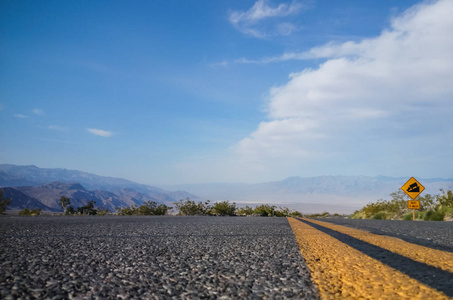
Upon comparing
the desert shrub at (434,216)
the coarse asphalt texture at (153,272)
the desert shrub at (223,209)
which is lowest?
the desert shrub at (223,209)

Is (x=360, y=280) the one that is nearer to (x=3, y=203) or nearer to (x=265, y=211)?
(x=3, y=203)

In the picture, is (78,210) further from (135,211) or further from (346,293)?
(346,293)

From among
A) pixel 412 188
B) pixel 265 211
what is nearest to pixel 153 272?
pixel 412 188

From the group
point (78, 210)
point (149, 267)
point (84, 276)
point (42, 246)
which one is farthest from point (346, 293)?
point (78, 210)

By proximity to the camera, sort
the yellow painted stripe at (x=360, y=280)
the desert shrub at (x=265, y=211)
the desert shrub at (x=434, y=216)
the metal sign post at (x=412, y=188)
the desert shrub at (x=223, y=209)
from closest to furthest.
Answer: the yellow painted stripe at (x=360, y=280), the desert shrub at (x=434, y=216), the metal sign post at (x=412, y=188), the desert shrub at (x=223, y=209), the desert shrub at (x=265, y=211)

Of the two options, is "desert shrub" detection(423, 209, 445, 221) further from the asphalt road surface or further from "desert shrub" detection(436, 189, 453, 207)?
the asphalt road surface

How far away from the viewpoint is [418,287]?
1872 mm

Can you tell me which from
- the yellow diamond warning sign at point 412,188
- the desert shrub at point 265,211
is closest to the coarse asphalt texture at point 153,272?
the yellow diamond warning sign at point 412,188

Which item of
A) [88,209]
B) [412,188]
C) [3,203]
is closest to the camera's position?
[3,203]

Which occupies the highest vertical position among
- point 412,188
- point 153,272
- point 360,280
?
point 412,188

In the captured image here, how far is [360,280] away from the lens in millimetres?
2049

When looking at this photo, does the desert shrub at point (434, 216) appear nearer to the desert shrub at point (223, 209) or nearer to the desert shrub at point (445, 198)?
the desert shrub at point (445, 198)

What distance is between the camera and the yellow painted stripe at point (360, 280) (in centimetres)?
175

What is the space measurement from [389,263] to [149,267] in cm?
195
